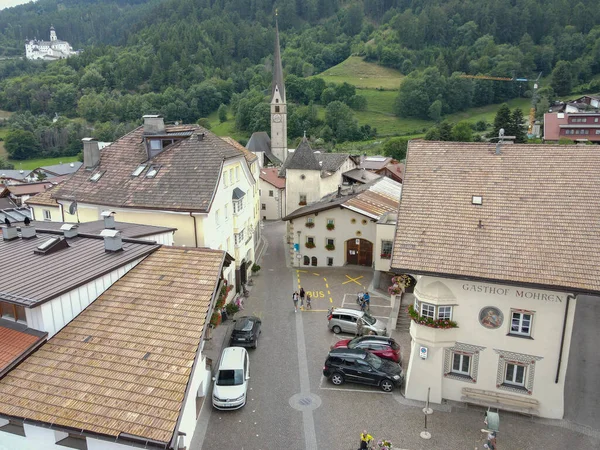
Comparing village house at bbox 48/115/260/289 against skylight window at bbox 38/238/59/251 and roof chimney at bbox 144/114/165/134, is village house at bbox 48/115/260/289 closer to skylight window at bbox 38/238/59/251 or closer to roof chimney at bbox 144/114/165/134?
roof chimney at bbox 144/114/165/134

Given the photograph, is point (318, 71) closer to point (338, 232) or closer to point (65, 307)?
point (338, 232)

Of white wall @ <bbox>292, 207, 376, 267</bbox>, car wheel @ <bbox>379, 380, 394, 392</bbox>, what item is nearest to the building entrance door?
white wall @ <bbox>292, 207, 376, 267</bbox>

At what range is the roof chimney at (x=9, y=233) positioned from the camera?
18.5 m

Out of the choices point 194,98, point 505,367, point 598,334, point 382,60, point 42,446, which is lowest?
point 598,334

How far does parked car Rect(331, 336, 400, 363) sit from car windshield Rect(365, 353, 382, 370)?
1248mm

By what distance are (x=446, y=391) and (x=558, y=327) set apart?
5.34 m

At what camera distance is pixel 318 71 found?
19138 cm

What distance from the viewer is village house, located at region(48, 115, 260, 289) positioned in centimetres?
2652

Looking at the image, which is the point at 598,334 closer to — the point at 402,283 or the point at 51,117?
the point at 402,283

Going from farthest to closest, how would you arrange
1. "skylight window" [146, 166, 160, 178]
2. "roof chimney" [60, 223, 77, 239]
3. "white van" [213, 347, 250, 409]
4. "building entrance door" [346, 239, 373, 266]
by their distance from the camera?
"building entrance door" [346, 239, 373, 266]
"skylight window" [146, 166, 160, 178]
"white van" [213, 347, 250, 409]
"roof chimney" [60, 223, 77, 239]

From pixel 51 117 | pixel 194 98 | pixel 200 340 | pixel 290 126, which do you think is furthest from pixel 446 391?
pixel 51 117

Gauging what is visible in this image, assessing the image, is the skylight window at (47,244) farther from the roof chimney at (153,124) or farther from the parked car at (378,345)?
the roof chimney at (153,124)

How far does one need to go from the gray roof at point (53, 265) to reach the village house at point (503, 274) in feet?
35.4

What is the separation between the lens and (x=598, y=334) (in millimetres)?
25375
